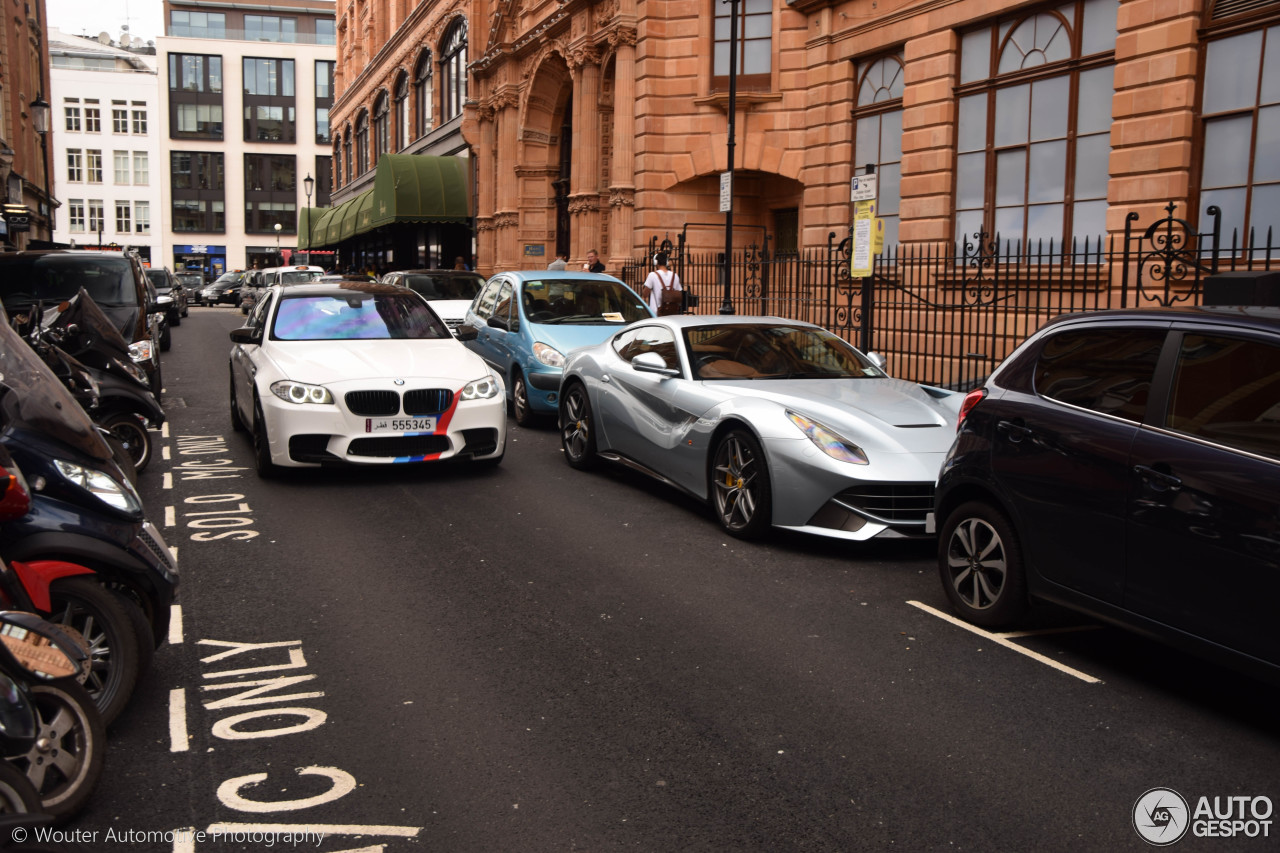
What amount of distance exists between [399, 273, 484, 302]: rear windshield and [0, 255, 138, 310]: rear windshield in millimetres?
6683

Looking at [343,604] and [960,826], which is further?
[343,604]

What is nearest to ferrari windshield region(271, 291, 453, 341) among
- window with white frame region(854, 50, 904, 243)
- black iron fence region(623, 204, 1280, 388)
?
black iron fence region(623, 204, 1280, 388)

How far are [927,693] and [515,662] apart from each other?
1.82 m

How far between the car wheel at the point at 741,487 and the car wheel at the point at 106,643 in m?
4.10

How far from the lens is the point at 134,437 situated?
9.61 m

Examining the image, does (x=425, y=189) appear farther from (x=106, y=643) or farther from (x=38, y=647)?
(x=38, y=647)

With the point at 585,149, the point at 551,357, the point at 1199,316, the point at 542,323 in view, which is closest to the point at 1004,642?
the point at 1199,316

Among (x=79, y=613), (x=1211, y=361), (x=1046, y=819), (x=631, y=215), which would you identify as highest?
(x=631, y=215)

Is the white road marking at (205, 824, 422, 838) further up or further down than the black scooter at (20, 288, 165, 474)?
further down

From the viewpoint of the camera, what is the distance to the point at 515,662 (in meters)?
5.21

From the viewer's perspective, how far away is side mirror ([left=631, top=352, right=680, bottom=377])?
8674 mm

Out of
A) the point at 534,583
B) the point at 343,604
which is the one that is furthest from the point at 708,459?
the point at 343,604

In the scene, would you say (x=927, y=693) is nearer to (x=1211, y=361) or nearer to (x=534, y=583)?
(x=1211, y=361)

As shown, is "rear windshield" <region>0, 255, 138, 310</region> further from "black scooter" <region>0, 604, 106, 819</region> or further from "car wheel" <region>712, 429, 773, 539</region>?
"black scooter" <region>0, 604, 106, 819</region>
